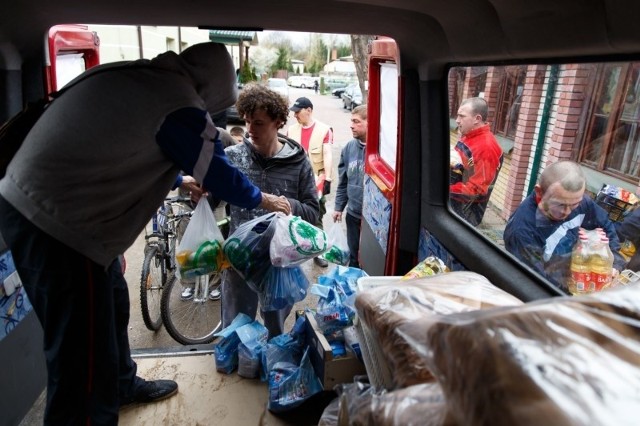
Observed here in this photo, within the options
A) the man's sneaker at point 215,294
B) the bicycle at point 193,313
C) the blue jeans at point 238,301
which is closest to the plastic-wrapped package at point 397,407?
the blue jeans at point 238,301

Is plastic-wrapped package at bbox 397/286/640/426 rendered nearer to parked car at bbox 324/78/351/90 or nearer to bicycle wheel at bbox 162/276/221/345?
bicycle wheel at bbox 162/276/221/345

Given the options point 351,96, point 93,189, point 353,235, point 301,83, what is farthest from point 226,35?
point 301,83

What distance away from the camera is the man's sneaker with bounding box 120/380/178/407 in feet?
7.53

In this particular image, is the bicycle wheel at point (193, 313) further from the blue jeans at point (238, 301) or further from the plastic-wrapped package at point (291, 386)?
the plastic-wrapped package at point (291, 386)

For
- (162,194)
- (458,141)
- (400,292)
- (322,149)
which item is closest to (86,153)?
(162,194)

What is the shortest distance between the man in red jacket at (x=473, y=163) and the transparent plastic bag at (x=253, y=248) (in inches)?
48.0

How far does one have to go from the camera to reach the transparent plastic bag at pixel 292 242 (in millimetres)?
2326

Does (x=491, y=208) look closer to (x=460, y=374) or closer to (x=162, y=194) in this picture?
(x=162, y=194)

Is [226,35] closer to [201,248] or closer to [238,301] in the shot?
[201,248]

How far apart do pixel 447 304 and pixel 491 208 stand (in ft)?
4.83

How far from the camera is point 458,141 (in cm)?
285

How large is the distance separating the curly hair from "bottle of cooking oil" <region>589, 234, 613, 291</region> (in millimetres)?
1745

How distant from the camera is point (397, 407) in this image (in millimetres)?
940

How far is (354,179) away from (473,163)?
6.15 feet
